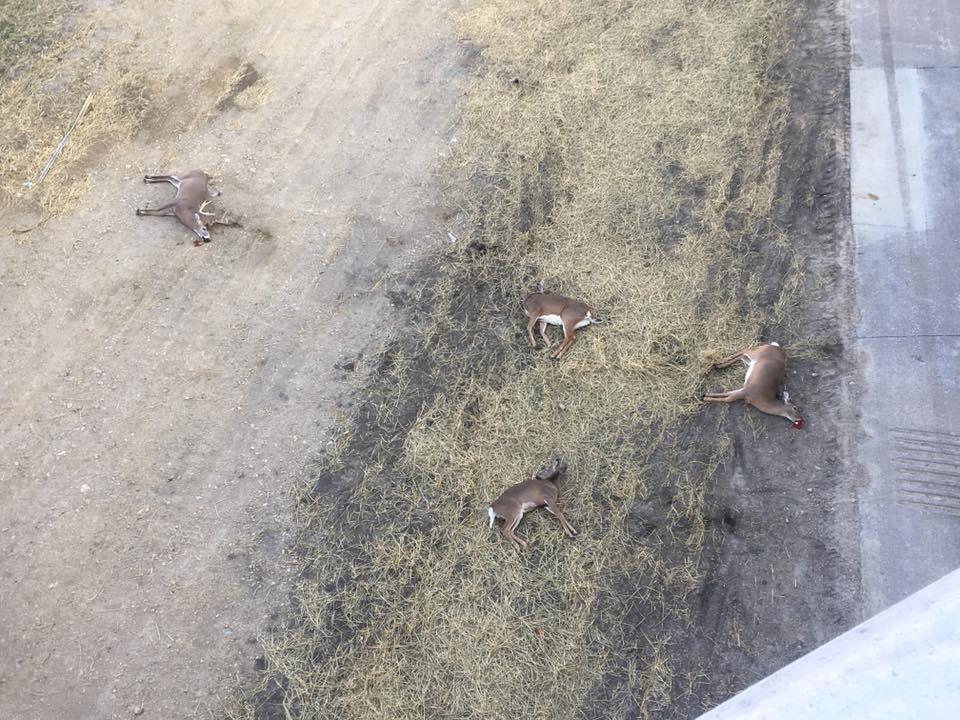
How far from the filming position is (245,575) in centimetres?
536

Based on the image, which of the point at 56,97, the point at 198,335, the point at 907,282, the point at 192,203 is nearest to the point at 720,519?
the point at 907,282

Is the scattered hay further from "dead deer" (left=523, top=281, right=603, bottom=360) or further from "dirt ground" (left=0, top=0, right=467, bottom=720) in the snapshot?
"dead deer" (left=523, top=281, right=603, bottom=360)

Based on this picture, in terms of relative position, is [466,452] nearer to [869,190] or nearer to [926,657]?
[926,657]

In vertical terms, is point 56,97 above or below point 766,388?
above

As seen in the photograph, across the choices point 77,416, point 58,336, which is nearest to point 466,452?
point 77,416

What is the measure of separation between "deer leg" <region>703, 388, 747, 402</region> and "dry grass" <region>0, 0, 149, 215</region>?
5.93m

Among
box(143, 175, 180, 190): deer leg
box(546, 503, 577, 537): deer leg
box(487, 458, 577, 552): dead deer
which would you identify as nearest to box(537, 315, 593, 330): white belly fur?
A: box(487, 458, 577, 552): dead deer

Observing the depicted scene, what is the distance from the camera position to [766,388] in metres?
5.90

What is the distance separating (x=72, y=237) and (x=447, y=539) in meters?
4.53

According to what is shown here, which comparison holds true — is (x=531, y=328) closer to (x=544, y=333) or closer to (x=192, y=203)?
(x=544, y=333)

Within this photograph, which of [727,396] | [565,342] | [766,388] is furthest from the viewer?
[565,342]

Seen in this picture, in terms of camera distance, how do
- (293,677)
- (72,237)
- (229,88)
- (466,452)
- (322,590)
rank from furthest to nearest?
(229,88), (72,237), (466,452), (322,590), (293,677)

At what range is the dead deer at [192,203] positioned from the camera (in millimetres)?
7215

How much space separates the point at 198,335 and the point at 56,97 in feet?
12.3
